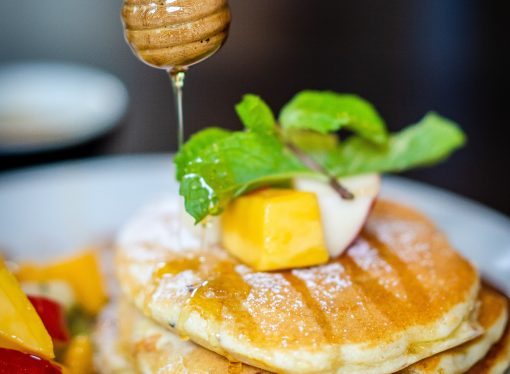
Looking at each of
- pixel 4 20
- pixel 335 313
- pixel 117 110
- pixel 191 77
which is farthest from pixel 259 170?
pixel 4 20

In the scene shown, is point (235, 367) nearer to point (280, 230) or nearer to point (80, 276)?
point (280, 230)

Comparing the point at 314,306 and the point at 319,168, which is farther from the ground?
the point at 319,168

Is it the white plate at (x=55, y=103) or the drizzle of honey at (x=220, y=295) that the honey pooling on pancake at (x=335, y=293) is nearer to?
the drizzle of honey at (x=220, y=295)

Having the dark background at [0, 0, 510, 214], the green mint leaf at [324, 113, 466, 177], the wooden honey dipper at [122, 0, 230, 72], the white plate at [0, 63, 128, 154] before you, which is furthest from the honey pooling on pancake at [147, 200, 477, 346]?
the white plate at [0, 63, 128, 154]

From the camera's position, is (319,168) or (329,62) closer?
(319,168)

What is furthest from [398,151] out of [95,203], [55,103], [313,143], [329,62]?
[329,62]

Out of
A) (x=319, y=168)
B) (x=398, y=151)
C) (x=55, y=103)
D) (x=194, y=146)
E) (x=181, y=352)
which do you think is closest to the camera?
(x=181, y=352)

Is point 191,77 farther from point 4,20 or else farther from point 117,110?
point 4,20
